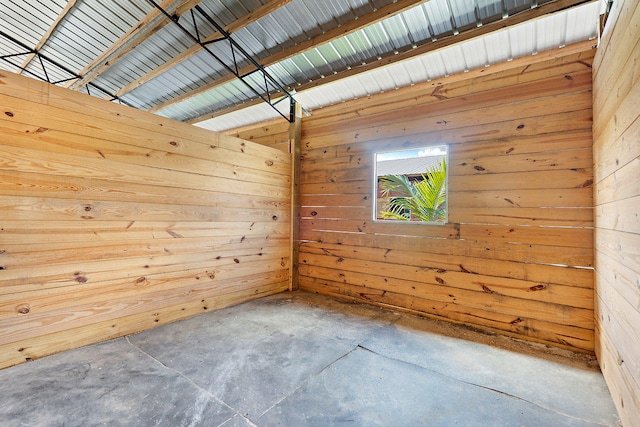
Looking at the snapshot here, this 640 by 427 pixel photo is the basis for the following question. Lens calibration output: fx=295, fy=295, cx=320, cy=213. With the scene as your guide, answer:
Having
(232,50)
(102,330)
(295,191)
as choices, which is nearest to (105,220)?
(102,330)

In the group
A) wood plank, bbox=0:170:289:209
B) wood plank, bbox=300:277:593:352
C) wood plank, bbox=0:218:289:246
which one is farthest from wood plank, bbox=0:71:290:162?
wood plank, bbox=300:277:593:352

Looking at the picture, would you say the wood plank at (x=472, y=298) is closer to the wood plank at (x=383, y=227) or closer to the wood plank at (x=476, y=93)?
the wood plank at (x=383, y=227)

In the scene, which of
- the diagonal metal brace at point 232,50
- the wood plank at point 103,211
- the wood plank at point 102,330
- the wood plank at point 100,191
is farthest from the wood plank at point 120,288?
the diagonal metal brace at point 232,50

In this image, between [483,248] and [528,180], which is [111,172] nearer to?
[483,248]

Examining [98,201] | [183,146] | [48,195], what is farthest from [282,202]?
[48,195]

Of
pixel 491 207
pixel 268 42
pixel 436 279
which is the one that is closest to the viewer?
pixel 491 207

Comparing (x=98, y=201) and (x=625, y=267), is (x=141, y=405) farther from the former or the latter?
(x=625, y=267)

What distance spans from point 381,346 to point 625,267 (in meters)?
1.53

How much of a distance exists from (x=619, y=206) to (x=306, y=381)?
1967 millimetres

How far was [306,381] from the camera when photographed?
1.79m

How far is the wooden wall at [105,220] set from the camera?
1.91m

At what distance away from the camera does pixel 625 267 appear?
1.42 m

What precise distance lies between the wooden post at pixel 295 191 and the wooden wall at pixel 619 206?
293 cm

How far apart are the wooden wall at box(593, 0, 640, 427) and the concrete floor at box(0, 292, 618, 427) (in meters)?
0.27
